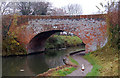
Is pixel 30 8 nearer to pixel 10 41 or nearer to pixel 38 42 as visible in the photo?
pixel 38 42

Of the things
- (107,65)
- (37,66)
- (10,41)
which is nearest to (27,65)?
(37,66)

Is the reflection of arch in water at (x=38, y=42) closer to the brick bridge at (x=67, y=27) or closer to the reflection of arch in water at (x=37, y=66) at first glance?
the brick bridge at (x=67, y=27)

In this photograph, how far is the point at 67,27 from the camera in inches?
565

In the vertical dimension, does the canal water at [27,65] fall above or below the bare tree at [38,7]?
below

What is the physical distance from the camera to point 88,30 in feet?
45.1

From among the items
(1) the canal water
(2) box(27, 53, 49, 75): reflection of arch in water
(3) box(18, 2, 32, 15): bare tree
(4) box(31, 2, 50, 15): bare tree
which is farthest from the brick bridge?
(4) box(31, 2, 50, 15): bare tree

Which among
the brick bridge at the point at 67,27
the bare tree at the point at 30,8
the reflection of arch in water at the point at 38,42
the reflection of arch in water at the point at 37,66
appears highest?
the bare tree at the point at 30,8

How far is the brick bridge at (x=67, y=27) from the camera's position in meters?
13.5

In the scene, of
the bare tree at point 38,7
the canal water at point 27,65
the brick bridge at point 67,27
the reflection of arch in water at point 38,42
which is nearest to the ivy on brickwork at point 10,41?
the brick bridge at point 67,27

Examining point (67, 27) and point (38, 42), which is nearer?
point (67, 27)

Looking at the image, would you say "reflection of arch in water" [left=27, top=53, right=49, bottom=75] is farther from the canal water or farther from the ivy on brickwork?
the ivy on brickwork

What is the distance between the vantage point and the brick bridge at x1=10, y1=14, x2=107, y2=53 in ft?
44.2

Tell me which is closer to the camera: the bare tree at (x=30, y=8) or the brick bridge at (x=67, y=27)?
the brick bridge at (x=67, y=27)

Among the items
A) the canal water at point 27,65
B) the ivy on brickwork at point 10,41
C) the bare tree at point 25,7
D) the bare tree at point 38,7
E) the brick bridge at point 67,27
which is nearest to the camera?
the canal water at point 27,65
